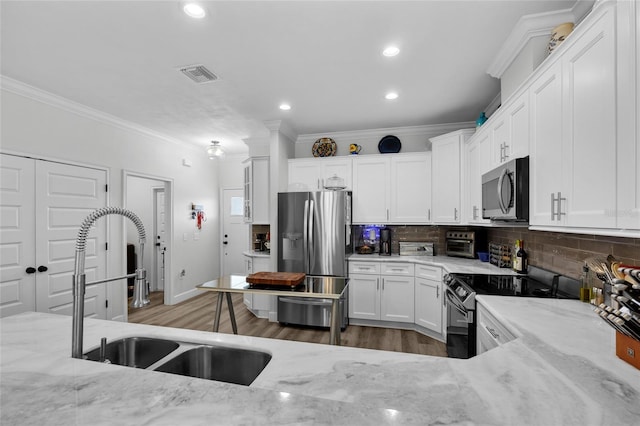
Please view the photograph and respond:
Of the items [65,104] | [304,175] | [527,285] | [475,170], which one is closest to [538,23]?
[475,170]

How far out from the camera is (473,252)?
11.7 feet

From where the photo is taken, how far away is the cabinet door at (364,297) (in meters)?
3.71

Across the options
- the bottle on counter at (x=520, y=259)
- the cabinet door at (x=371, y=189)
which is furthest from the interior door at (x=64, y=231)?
the bottle on counter at (x=520, y=259)

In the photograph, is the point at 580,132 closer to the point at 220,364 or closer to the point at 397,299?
the point at 220,364

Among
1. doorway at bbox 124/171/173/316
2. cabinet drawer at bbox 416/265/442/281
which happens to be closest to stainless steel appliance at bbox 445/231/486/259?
cabinet drawer at bbox 416/265/442/281

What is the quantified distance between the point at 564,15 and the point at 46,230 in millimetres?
4765

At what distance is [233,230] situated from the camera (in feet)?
→ 19.3

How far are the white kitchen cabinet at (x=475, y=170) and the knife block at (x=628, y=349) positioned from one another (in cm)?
173

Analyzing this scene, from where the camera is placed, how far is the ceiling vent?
251 cm

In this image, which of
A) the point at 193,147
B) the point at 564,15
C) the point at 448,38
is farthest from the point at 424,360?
the point at 193,147

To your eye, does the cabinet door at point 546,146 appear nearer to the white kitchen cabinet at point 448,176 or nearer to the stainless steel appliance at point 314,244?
the white kitchen cabinet at point 448,176

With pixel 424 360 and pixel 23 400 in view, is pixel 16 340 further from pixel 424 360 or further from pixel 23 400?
pixel 424 360

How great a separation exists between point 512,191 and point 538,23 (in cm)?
112

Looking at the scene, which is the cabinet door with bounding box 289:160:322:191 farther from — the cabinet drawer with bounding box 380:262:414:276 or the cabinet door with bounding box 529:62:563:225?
the cabinet door with bounding box 529:62:563:225
